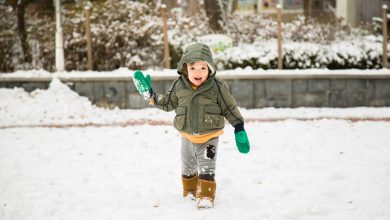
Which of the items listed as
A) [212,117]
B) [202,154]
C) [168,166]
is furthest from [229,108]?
[168,166]

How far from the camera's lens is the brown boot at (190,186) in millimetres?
3914

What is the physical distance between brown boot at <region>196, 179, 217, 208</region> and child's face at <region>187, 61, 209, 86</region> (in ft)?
2.64

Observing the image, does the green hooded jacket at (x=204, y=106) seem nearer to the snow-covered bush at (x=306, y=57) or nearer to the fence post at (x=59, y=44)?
the snow-covered bush at (x=306, y=57)

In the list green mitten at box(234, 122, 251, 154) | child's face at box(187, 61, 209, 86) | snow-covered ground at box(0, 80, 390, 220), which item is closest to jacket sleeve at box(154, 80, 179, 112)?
child's face at box(187, 61, 209, 86)

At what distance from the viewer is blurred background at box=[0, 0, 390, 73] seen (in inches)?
364

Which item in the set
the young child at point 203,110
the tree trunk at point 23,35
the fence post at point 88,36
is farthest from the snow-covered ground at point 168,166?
the tree trunk at point 23,35

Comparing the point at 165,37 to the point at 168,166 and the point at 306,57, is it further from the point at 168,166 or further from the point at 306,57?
the point at 168,166

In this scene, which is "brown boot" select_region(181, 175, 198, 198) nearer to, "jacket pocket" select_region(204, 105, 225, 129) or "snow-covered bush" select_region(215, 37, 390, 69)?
"jacket pocket" select_region(204, 105, 225, 129)

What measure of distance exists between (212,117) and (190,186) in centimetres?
67

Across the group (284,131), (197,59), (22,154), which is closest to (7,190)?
(22,154)

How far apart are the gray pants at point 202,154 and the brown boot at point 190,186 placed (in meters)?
0.12

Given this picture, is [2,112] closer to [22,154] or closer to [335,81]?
[22,154]

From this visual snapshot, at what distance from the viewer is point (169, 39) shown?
9.56 m

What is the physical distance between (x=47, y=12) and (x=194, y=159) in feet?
24.1
